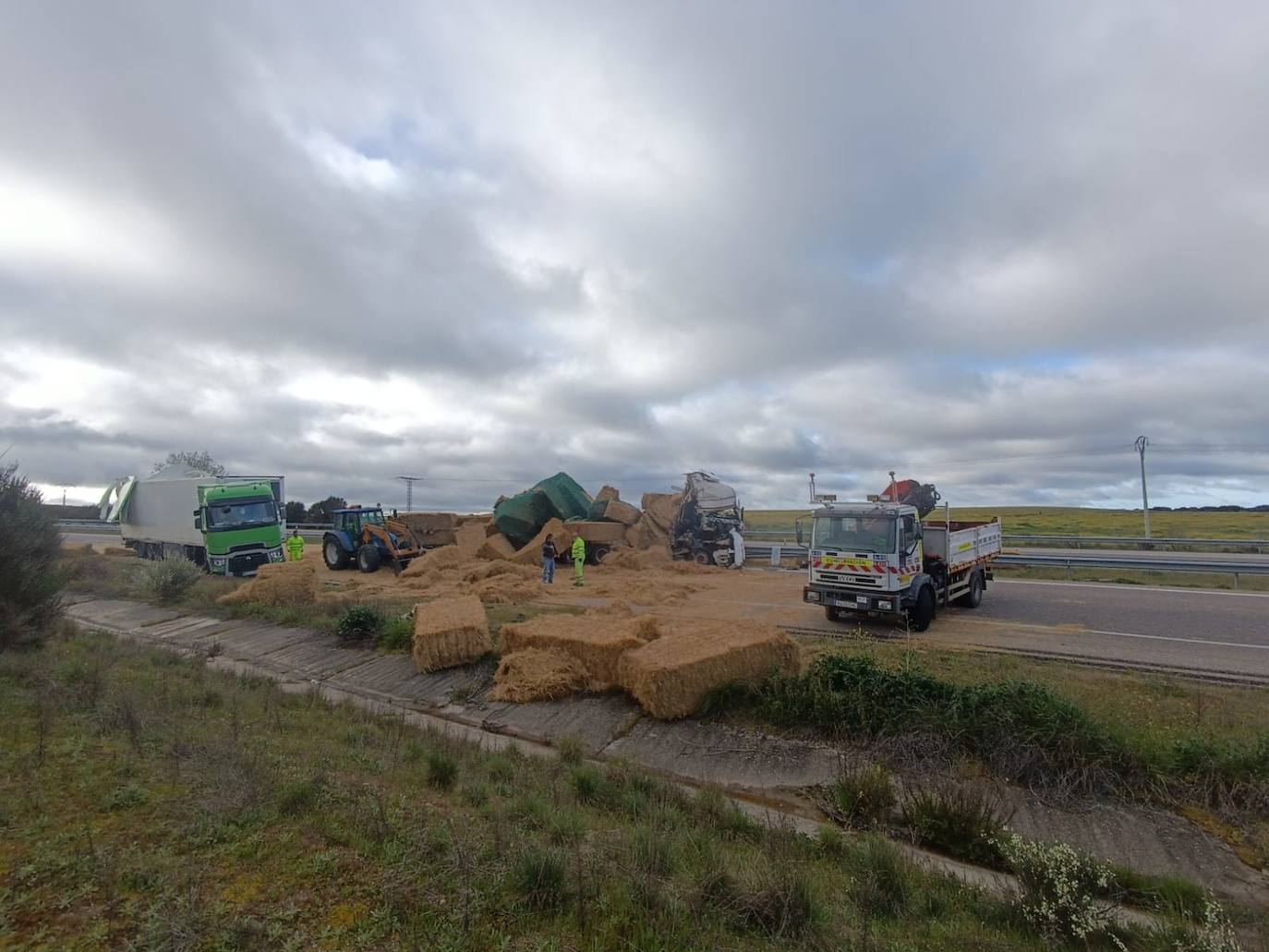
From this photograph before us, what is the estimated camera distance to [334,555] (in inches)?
1113

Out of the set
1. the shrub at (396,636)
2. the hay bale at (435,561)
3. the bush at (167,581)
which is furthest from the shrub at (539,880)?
the bush at (167,581)

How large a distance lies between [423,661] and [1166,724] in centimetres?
1125

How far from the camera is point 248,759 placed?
5918 mm

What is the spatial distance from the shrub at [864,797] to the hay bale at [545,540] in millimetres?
20278

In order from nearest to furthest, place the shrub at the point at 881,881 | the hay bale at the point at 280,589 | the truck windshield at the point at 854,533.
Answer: the shrub at the point at 881,881 → the truck windshield at the point at 854,533 → the hay bale at the point at 280,589

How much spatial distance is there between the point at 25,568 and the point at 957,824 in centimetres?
1279

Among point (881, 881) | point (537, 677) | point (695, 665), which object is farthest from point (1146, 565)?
point (881, 881)

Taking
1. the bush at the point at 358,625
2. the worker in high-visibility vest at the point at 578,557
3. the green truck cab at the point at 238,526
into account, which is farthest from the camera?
the green truck cab at the point at 238,526

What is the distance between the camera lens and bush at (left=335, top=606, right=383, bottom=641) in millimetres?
15039

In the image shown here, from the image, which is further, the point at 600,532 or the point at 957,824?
the point at 600,532

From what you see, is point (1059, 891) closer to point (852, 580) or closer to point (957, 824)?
point (957, 824)

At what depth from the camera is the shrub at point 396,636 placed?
559 inches

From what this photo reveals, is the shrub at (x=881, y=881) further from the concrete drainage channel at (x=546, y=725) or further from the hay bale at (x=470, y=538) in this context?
the hay bale at (x=470, y=538)

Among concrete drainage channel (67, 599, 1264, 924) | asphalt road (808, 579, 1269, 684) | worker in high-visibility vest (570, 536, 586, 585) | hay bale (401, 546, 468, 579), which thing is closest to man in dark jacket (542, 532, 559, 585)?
worker in high-visibility vest (570, 536, 586, 585)
